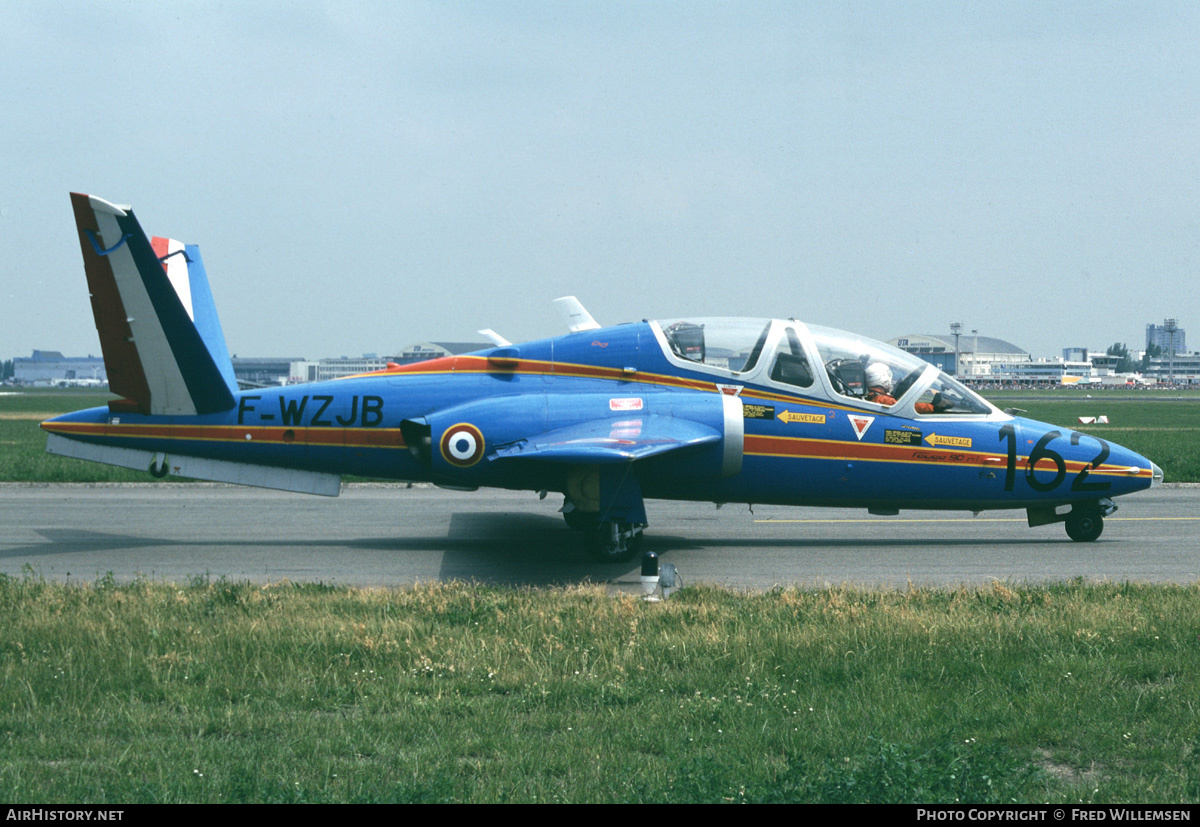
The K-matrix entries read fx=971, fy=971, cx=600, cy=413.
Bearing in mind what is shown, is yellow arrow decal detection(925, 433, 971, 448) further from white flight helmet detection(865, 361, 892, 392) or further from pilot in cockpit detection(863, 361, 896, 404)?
white flight helmet detection(865, 361, 892, 392)

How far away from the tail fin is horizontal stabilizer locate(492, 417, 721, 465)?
430 cm

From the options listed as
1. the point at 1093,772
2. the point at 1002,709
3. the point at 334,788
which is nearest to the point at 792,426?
the point at 1002,709

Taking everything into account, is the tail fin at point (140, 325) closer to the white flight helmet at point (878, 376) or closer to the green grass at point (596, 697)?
the green grass at point (596, 697)

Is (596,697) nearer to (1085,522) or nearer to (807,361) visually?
(807,361)

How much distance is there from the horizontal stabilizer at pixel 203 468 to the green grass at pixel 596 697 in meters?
3.88

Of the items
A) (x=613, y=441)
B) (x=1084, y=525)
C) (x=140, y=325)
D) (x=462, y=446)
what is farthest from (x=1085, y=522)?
(x=140, y=325)

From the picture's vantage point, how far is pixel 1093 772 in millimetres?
5062

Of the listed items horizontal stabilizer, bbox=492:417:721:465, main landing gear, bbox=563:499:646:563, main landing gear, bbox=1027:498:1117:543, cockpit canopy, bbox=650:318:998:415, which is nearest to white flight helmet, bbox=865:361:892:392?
cockpit canopy, bbox=650:318:998:415

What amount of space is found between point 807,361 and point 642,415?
2330 millimetres

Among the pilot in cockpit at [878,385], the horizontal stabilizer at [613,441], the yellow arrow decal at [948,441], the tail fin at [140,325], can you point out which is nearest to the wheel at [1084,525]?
the yellow arrow decal at [948,441]

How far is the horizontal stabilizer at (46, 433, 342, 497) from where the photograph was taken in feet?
42.1

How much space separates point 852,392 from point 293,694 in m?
8.64

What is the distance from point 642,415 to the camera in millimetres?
12273

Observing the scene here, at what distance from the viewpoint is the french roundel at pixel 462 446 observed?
11914 mm
